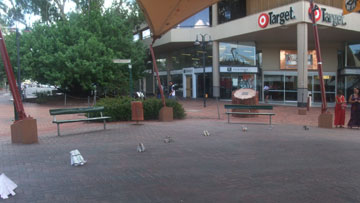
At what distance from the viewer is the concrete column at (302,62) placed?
2225cm

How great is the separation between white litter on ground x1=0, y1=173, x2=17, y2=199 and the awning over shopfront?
15.9ft

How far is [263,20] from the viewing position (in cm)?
2392

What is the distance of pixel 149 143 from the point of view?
26.3 ft

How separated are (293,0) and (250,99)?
39.6 ft

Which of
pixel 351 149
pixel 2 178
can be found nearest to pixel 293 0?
pixel 351 149

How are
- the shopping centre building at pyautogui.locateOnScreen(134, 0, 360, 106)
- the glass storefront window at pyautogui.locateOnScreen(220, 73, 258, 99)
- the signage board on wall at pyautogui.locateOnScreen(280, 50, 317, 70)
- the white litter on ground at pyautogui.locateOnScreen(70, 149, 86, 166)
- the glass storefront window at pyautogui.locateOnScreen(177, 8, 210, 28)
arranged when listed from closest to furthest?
the white litter on ground at pyautogui.locateOnScreen(70, 149, 86, 166), the shopping centre building at pyautogui.locateOnScreen(134, 0, 360, 106), the glass storefront window at pyautogui.locateOnScreen(220, 73, 258, 99), the glass storefront window at pyautogui.locateOnScreen(177, 8, 210, 28), the signage board on wall at pyautogui.locateOnScreen(280, 50, 317, 70)

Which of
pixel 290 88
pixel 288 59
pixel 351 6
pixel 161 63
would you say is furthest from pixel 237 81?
pixel 351 6

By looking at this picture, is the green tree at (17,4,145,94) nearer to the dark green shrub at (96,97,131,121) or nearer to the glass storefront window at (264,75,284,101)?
the dark green shrub at (96,97,131,121)

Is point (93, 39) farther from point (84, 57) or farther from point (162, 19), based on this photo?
point (162, 19)

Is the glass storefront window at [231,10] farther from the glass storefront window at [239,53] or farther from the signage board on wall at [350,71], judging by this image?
the signage board on wall at [350,71]

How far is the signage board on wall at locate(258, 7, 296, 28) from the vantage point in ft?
73.3

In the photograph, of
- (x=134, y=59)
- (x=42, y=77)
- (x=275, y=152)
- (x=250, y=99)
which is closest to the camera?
(x=275, y=152)

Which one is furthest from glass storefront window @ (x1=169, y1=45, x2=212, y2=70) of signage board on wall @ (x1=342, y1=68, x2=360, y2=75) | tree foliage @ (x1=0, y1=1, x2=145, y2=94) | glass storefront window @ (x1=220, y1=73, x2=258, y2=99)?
signage board on wall @ (x1=342, y1=68, x2=360, y2=75)

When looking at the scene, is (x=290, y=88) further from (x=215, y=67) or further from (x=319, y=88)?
(x=215, y=67)
